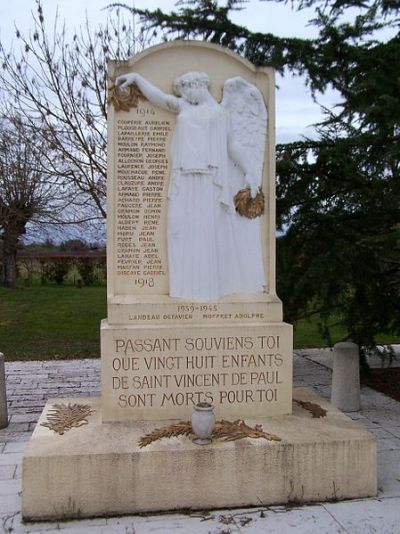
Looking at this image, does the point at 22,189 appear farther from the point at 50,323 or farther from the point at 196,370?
the point at 196,370

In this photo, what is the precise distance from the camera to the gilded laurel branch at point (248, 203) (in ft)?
17.7

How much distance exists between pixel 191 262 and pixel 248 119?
1469mm

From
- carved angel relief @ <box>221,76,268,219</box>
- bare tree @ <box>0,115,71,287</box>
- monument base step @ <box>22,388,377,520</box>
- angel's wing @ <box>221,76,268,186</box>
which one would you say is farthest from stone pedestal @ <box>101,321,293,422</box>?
bare tree @ <box>0,115,71,287</box>

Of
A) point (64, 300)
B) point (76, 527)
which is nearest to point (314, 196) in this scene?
point (76, 527)

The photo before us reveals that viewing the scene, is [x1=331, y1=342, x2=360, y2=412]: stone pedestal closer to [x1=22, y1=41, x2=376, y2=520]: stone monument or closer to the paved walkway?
the paved walkway

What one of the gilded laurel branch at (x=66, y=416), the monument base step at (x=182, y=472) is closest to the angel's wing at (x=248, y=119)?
the monument base step at (x=182, y=472)

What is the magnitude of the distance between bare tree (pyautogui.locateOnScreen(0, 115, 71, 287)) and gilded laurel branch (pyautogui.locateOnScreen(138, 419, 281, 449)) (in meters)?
8.44

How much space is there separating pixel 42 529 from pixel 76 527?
9.3 inches

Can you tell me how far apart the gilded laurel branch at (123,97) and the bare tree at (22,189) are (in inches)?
279

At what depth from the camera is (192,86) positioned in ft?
17.2

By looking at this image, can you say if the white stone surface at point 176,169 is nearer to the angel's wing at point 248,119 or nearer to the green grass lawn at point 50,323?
the angel's wing at point 248,119

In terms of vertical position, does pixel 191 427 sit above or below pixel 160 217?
below

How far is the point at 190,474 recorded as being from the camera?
434 centimetres

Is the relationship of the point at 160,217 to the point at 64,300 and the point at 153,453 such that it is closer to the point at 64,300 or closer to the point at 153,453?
the point at 153,453
